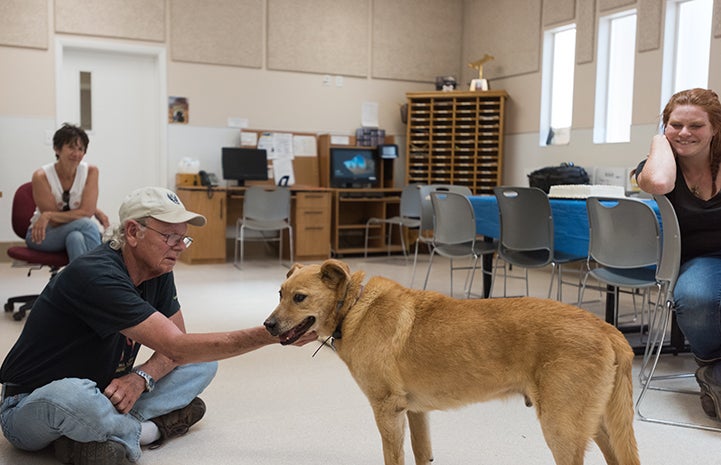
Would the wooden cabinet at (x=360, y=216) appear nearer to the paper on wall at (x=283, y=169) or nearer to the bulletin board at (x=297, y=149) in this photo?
the bulletin board at (x=297, y=149)

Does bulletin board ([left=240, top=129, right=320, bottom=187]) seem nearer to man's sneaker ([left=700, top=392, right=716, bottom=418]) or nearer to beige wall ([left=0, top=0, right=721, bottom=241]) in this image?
beige wall ([left=0, top=0, right=721, bottom=241])

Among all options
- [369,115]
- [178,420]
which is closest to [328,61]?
[369,115]

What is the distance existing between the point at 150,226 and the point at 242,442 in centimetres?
92

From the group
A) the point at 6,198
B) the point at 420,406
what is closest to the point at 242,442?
the point at 420,406

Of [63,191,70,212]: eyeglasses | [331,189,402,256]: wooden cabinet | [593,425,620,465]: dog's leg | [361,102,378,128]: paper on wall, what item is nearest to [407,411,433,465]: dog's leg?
[593,425,620,465]: dog's leg

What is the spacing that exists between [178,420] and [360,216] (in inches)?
247

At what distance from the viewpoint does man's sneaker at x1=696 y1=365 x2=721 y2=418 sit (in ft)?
8.71

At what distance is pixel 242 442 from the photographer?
242 cm

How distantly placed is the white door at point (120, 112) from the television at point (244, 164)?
77 centimetres

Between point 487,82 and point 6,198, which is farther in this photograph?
point 487,82

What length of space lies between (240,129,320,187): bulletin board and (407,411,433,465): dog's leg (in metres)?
6.30

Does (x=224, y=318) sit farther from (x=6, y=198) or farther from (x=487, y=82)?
(x=487, y=82)

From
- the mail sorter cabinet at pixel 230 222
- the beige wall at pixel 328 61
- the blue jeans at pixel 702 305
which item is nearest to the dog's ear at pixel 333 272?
the blue jeans at pixel 702 305

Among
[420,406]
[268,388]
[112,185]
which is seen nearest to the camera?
[420,406]
